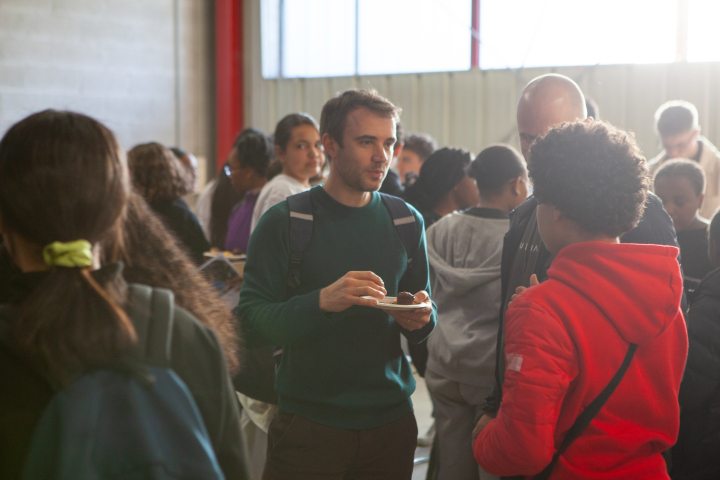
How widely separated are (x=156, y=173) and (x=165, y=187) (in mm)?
80

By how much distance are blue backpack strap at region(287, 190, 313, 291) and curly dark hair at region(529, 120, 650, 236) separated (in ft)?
2.29

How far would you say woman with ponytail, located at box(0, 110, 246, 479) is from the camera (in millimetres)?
834

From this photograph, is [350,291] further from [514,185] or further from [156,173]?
[156,173]

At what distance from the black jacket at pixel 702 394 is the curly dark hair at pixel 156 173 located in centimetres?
236

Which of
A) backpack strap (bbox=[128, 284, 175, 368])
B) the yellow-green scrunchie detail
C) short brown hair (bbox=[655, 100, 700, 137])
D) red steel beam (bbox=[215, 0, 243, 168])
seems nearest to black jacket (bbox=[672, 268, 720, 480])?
backpack strap (bbox=[128, 284, 175, 368])

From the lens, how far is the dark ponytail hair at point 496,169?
248cm

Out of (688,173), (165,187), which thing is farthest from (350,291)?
(688,173)

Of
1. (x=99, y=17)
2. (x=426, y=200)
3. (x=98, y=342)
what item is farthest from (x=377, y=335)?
(x=99, y=17)

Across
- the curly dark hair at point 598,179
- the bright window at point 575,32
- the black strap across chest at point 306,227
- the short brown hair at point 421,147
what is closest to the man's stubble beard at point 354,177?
the black strap across chest at point 306,227

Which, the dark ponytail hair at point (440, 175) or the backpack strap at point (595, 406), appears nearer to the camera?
the backpack strap at point (595, 406)

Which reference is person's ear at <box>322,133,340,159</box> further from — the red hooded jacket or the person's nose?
the red hooded jacket

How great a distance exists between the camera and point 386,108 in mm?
1903

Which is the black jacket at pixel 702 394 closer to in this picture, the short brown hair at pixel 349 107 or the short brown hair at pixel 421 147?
the short brown hair at pixel 349 107

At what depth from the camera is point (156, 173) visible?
121 inches
